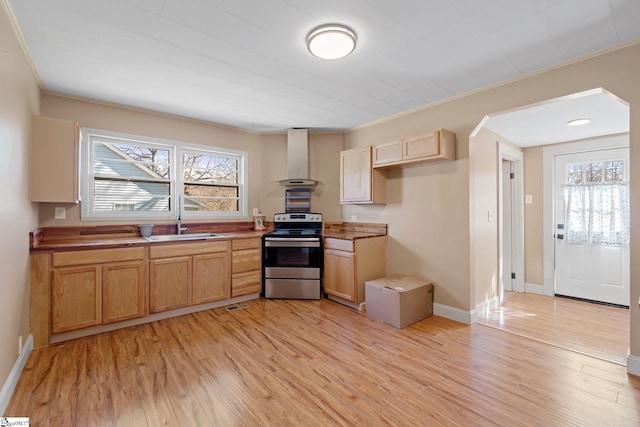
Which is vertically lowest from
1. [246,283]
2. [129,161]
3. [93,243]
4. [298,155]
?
[246,283]

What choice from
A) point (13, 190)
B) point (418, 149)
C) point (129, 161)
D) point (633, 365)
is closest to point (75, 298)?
point (13, 190)

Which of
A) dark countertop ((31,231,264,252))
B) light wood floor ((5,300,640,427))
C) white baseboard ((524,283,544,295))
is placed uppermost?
dark countertop ((31,231,264,252))

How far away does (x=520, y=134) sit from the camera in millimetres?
3699

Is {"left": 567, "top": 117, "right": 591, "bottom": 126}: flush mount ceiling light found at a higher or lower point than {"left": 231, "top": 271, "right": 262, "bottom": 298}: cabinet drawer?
higher

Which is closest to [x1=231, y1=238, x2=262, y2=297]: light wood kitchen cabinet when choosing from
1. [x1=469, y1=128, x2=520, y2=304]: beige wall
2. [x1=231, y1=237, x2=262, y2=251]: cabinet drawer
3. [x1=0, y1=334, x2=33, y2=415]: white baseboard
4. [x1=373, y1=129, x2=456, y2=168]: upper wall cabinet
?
[x1=231, y1=237, x2=262, y2=251]: cabinet drawer

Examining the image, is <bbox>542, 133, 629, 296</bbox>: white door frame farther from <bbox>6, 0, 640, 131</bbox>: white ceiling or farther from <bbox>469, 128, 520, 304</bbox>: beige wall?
<bbox>6, 0, 640, 131</bbox>: white ceiling

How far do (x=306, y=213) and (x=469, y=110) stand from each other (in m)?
2.50

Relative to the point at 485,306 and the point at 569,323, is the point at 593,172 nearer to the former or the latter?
the point at 569,323

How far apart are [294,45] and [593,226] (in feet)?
14.4

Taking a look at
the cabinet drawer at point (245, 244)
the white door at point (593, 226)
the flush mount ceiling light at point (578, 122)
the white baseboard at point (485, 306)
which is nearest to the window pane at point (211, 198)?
the cabinet drawer at point (245, 244)

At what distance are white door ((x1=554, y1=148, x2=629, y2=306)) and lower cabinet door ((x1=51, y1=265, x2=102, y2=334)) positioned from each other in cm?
567

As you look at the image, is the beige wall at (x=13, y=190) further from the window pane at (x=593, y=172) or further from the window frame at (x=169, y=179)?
the window pane at (x=593, y=172)

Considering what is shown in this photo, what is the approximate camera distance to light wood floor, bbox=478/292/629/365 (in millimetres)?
2508

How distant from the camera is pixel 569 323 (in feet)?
10.0
